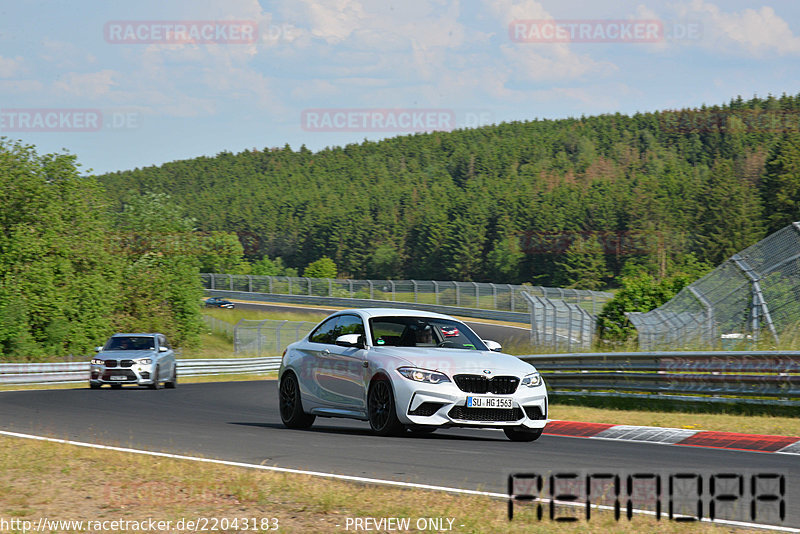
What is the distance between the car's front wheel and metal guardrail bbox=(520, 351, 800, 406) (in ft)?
20.8

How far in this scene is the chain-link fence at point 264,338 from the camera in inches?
1940

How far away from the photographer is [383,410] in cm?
1171

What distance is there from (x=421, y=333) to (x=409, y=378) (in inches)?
52.9

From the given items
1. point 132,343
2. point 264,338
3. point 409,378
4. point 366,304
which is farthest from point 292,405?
point 366,304

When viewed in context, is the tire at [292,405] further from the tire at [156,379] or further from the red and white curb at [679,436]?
the tire at [156,379]

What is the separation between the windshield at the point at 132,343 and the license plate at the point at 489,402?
56.3 ft

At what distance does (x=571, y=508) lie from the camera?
6766 millimetres

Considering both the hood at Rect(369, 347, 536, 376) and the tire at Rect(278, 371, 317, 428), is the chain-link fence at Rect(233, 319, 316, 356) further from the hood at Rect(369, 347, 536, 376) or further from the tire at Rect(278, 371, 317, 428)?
the hood at Rect(369, 347, 536, 376)

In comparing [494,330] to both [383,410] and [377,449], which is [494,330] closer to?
[383,410]

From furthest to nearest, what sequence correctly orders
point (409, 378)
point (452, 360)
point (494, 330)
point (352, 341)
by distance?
point (494, 330) < point (352, 341) < point (452, 360) < point (409, 378)

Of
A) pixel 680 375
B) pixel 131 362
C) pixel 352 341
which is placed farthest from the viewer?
pixel 131 362

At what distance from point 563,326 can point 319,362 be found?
17.7m

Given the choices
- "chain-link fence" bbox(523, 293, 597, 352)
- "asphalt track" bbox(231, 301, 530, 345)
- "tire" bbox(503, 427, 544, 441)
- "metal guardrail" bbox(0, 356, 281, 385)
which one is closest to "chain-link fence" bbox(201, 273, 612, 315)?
"asphalt track" bbox(231, 301, 530, 345)

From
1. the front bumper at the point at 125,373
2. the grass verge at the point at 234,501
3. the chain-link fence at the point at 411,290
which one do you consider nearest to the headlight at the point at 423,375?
the grass verge at the point at 234,501
